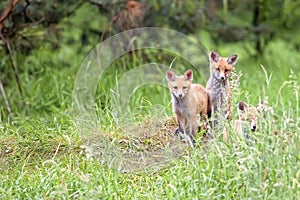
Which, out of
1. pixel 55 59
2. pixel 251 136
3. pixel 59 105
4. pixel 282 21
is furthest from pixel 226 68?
pixel 282 21

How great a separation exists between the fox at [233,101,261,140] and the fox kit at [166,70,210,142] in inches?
10.6

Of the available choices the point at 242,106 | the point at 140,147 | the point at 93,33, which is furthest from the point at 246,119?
the point at 93,33

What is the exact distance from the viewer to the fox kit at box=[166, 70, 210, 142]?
570 cm

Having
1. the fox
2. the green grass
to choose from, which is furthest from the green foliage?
the fox

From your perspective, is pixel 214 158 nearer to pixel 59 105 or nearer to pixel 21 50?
pixel 59 105

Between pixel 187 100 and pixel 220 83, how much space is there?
1.04 feet

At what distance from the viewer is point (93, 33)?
10547mm

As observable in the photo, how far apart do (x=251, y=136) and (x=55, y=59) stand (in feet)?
18.1

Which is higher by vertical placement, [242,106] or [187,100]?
[187,100]

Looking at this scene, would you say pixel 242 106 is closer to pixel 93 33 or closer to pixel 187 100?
pixel 187 100

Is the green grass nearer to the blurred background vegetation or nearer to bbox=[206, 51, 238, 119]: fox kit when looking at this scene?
bbox=[206, 51, 238, 119]: fox kit

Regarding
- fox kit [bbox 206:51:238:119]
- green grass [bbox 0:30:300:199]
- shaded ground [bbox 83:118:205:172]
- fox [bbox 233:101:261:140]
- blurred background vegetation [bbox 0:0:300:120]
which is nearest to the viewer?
green grass [bbox 0:30:300:199]

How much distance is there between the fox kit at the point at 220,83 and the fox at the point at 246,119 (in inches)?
3.7

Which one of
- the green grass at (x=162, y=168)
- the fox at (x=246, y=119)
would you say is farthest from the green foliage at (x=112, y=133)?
the fox at (x=246, y=119)
